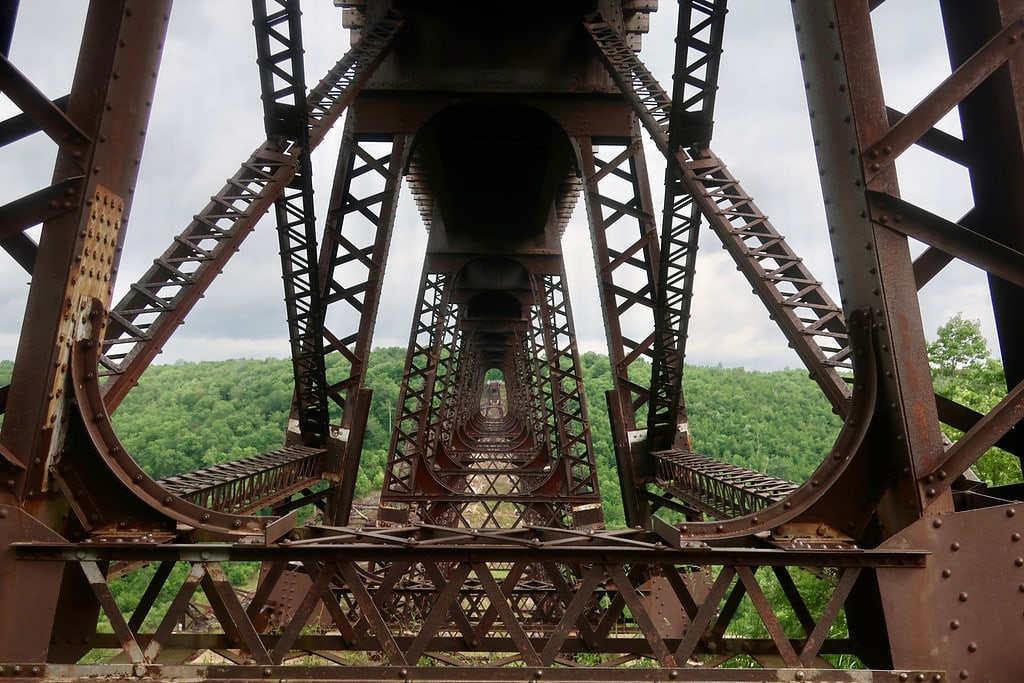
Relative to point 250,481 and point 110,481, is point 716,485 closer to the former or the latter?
point 250,481

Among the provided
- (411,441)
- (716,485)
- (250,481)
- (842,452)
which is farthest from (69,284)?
(411,441)

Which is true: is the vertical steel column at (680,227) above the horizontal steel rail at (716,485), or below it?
above

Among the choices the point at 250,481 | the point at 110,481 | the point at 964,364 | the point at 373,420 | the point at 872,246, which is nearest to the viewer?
the point at 872,246

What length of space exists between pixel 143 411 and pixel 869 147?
67694mm

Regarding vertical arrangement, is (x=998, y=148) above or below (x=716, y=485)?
above

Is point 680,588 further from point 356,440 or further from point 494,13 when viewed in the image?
point 494,13

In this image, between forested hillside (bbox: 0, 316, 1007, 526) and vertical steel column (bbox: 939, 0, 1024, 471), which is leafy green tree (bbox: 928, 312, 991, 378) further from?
vertical steel column (bbox: 939, 0, 1024, 471)

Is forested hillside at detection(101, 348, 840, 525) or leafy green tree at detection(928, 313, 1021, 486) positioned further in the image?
forested hillside at detection(101, 348, 840, 525)

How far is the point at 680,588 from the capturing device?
4.09 meters

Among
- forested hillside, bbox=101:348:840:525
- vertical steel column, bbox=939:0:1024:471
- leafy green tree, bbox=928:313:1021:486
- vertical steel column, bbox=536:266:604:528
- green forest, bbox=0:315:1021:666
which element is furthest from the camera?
forested hillside, bbox=101:348:840:525

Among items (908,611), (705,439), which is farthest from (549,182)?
(705,439)

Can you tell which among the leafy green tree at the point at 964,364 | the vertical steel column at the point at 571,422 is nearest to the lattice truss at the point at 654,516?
the vertical steel column at the point at 571,422

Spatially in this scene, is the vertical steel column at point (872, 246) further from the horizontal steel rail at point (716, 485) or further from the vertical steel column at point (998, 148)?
the horizontal steel rail at point (716, 485)

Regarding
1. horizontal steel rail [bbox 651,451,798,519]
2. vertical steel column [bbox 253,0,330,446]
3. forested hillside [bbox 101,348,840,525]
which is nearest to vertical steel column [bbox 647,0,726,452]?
horizontal steel rail [bbox 651,451,798,519]
